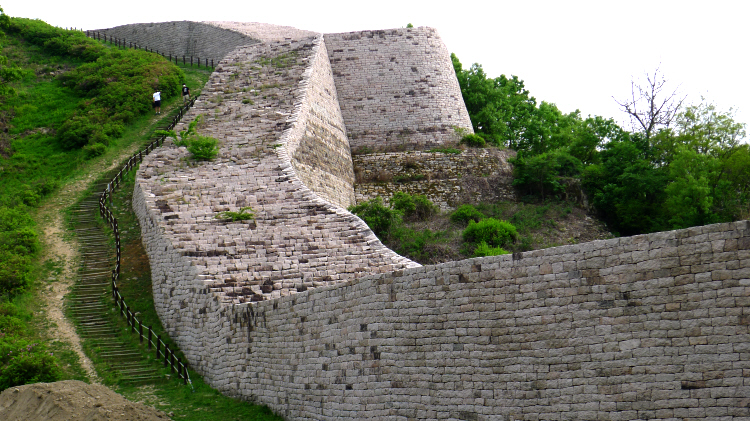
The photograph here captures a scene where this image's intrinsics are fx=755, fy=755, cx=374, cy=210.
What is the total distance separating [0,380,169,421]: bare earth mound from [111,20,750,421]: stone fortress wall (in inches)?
105

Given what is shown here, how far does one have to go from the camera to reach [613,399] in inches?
368

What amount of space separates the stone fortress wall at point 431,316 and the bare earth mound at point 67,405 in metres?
2.67

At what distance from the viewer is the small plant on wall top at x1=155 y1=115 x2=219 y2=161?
23.4 meters

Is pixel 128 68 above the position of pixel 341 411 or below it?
above

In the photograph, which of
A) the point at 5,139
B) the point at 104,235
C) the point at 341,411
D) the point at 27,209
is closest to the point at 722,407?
the point at 341,411

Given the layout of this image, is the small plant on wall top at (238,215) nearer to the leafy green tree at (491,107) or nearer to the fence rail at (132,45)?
the leafy green tree at (491,107)

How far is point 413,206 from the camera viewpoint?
26531 millimetres

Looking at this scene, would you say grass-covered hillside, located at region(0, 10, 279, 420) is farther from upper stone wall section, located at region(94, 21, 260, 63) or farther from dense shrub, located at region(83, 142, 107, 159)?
upper stone wall section, located at region(94, 21, 260, 63)

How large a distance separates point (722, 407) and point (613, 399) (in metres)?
1.30

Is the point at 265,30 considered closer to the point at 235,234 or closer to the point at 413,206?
the point at 413,206

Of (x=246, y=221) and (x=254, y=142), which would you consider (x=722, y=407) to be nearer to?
(x=246, y=221)

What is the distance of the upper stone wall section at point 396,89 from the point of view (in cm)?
3159

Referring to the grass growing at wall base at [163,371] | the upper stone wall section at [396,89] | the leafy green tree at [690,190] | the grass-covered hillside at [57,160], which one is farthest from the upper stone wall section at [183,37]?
the leafy green tree at [690,190]

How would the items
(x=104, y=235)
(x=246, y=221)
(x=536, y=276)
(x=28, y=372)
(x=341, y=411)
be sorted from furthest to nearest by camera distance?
(x=104, y=235), (x=246, y=221), (x=28, y=372), (x=341, y=411), (x=536, y=276)
